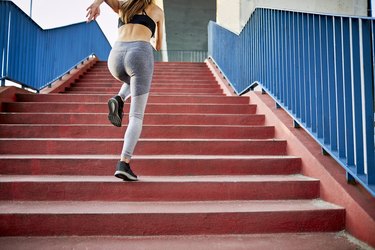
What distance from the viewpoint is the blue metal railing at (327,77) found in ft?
6.09

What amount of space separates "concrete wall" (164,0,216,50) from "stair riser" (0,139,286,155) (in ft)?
45.8

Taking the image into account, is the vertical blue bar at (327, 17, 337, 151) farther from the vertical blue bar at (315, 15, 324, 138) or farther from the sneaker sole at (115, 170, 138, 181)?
the sneaker sole at (115, 170, 138, 181)

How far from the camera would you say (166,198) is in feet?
7.33

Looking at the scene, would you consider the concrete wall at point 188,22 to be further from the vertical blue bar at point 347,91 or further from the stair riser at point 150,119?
the vertical blue bar at point 347,91

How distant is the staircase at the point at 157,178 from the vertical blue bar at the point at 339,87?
15.1 inches

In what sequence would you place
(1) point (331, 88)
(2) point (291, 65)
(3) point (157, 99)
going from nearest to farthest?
(1) point (331, 88)
(2) point (291, 65)
(3) point (157, 99)

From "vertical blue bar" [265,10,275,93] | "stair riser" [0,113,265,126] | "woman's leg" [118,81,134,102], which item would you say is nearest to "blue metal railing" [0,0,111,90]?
"stair riser" [0,113,265,126]

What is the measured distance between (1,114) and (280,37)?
3289 mm

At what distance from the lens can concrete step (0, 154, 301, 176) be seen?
2484 millimetres

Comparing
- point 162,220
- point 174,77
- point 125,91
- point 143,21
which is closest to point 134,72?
point 125,91

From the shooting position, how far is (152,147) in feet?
9.33

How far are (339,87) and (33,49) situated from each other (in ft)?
14.7

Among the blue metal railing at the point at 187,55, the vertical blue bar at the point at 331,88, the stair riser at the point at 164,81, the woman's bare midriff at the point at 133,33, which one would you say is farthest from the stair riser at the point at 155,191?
the blue metal railing at the point at 187,55

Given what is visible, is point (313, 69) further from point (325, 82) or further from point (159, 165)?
point (159, 165)
